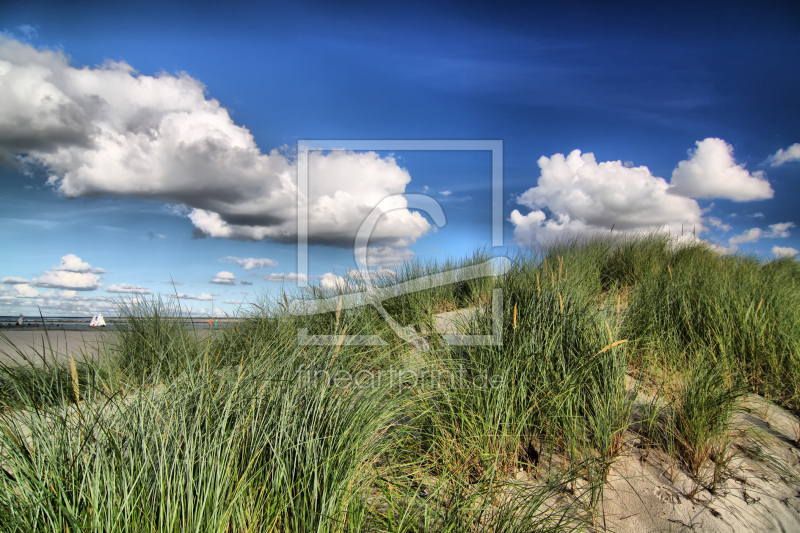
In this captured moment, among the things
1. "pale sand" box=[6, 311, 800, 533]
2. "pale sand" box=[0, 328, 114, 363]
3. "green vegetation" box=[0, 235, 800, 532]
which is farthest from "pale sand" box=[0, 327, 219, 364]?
"green vegetation" box=[0, 235, 800, 532]

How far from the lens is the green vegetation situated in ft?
6.07

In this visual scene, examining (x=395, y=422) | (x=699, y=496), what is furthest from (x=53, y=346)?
(x=699, y=496)

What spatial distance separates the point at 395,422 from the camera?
2850mm

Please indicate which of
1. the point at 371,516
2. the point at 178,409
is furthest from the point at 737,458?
the point at 178,409

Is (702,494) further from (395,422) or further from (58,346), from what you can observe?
(58,346)

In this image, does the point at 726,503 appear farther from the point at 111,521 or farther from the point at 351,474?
the point at 111,521

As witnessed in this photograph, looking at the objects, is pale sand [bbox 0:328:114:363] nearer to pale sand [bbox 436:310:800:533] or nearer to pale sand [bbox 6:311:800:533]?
pale sand [bbox 6:311:800:533]

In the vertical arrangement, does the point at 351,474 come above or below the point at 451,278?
below

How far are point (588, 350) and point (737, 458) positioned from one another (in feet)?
4.61

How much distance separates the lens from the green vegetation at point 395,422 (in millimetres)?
1850

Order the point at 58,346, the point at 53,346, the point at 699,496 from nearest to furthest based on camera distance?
the point at 699,496 < the point at 58,346 < the point at 53,346

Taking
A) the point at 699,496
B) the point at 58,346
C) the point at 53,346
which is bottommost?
the point at 699,496

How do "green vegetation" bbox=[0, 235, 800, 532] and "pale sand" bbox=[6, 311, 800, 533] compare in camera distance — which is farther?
"pale sand" bbox=[6, 311, 800, 533]

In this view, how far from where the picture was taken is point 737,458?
3205 mm
